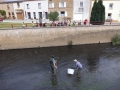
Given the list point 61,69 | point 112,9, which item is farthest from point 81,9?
→ point 61,69

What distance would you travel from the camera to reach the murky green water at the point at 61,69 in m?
13.9

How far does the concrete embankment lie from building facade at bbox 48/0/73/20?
14413mm

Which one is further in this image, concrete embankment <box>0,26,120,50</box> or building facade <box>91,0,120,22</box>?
building facade <box>91,0,120,22</box>

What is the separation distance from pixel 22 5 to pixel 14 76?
3434 centimetres

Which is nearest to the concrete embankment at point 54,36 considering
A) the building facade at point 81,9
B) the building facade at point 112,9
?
the building facade at point 112,9

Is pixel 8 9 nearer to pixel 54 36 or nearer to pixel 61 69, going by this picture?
pixel 54 36

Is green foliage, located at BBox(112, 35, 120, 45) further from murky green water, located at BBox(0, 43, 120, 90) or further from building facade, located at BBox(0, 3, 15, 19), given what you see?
building facade, located at BBox(0, 3, 15, 19)

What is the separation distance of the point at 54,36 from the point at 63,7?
56.7 ft

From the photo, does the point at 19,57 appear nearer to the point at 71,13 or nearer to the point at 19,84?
the point at 19,84

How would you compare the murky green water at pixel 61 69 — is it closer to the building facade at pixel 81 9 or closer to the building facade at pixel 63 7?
the building facade at pixel 81 9

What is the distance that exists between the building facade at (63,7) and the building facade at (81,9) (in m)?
1.14

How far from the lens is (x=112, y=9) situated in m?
39.1

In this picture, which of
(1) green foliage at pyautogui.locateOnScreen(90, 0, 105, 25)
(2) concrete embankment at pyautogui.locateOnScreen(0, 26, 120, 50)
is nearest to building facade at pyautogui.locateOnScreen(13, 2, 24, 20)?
(2) concrete embankment at pyautogui.locateOnScreen(0, 26, 120, 50)

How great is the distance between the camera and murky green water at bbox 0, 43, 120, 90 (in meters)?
13.9
